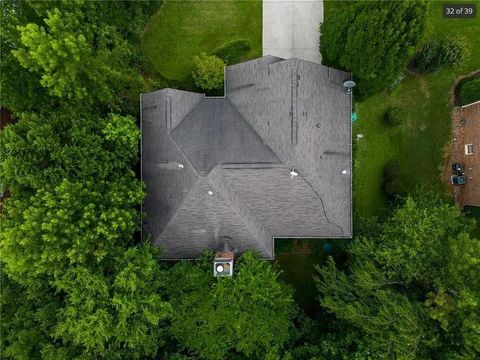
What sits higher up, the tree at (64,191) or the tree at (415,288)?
the tree at (64,191)

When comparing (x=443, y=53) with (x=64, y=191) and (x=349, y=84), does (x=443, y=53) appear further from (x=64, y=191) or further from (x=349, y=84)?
(x=64, y=191)

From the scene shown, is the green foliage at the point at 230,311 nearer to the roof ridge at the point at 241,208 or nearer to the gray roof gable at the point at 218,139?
the roof ridge at the point at 241,208

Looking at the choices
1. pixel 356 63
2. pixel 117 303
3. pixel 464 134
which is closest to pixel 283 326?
pixel 117 303

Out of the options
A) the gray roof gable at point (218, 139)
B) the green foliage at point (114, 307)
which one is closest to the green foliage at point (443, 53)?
the gray roof gable at point (218, 139)

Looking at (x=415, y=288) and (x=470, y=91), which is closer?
(x=415, y=288)

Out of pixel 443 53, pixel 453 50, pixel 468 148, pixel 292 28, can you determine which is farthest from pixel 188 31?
pixel 468 148

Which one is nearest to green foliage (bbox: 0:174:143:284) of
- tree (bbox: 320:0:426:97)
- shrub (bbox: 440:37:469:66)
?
tree (bbox: 320:0:426:97)

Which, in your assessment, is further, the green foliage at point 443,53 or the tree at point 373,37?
the green foliage at point 443,53
